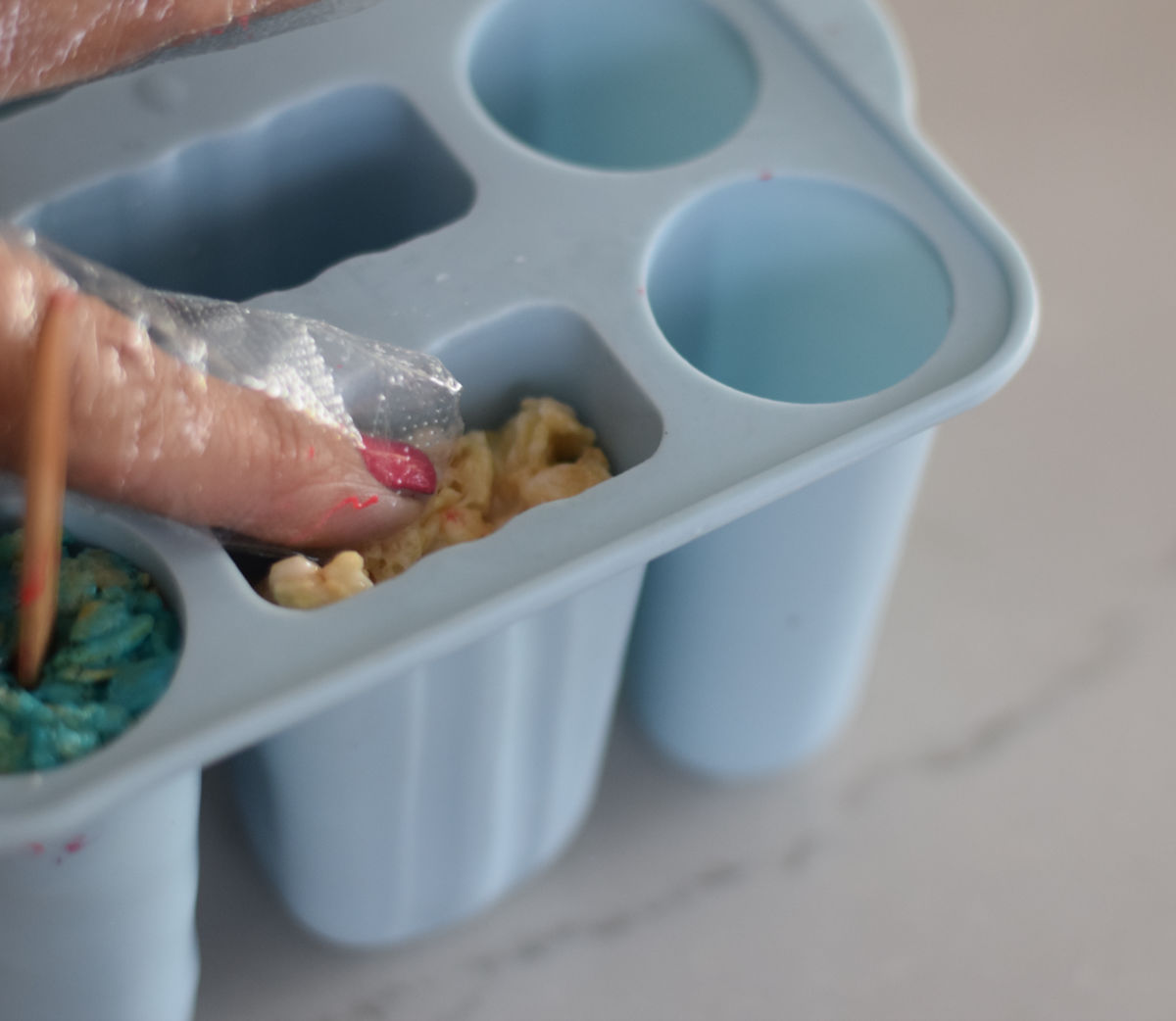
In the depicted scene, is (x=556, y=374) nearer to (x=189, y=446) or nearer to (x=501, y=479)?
(x=501, y=479)

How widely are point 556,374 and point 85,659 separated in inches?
9.9

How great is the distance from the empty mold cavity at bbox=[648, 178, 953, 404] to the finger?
0.23 m

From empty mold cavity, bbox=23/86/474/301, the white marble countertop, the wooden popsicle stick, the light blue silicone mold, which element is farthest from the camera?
the white marble countertop

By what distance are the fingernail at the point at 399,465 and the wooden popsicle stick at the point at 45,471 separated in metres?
0.14

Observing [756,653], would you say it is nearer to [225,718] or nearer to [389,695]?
[389,695]

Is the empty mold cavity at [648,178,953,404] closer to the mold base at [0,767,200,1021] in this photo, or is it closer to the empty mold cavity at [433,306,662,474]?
the empty mold cavity at [433,306,662,474]

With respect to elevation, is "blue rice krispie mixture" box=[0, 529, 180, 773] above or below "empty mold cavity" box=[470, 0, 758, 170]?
below

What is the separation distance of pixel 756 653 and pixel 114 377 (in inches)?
16.0

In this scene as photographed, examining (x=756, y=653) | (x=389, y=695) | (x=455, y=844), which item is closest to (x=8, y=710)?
(x=389, y=695)

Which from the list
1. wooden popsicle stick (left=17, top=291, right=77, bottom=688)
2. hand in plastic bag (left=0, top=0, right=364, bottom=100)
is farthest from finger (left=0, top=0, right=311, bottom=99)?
wooden popsicle stick (left=17, top=291, right=77, bottom=688)

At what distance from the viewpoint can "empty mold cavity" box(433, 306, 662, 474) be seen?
2.03 feet

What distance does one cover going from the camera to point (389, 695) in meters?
0.60

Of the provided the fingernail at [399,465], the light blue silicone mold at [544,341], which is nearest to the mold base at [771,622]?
the light blue silicone mold at [544,341]

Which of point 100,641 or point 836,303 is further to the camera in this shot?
point 836,303
